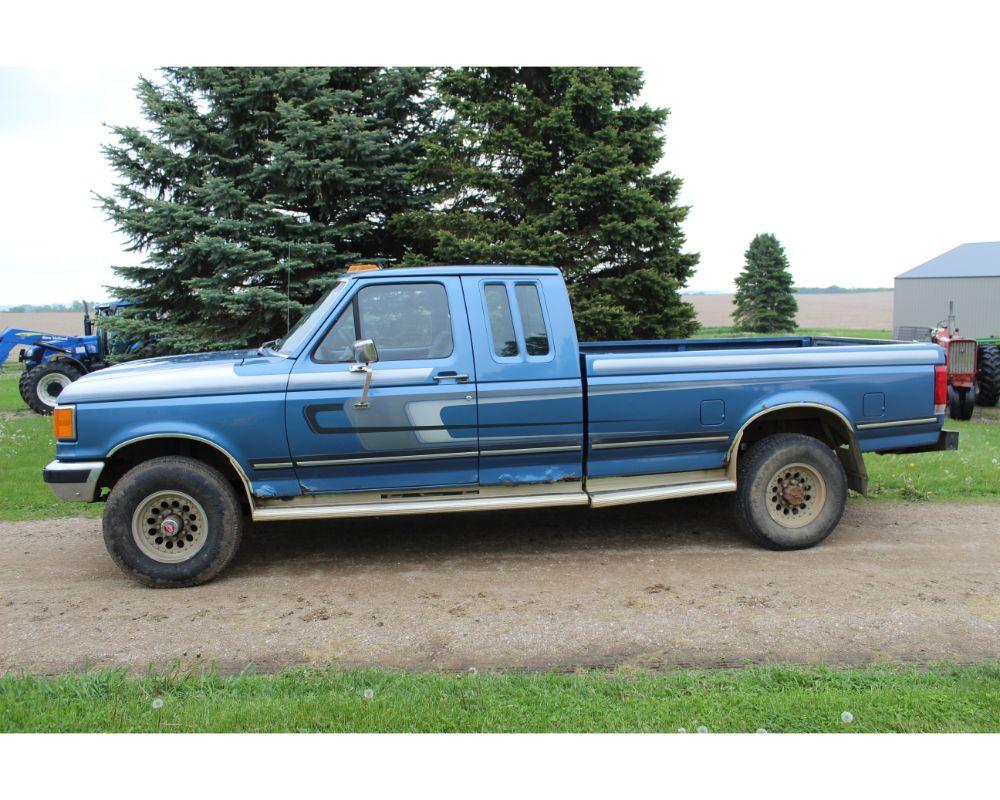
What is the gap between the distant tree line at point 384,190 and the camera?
11625mm

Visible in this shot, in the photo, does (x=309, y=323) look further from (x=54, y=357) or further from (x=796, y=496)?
(x=54, y=357)

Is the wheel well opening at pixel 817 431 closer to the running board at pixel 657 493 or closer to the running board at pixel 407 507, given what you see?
the running board at pixel 657 493

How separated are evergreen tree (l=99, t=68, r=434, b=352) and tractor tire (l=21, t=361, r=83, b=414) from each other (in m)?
3.54

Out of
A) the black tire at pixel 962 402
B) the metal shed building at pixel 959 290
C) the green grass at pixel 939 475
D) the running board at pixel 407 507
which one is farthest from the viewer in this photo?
the metal shed building at pixel 959 290

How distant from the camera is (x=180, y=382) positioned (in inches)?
214

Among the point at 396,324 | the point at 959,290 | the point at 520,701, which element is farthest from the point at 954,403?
the point at 959,290

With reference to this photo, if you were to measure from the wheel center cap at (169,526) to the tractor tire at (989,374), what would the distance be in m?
13.7

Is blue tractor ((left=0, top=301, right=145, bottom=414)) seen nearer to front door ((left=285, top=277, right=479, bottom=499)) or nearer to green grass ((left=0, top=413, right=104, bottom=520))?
green grass ((left=0, top=413, right=104, bottom=520))

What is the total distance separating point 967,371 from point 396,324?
999cm

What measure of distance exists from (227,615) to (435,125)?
10006 mm

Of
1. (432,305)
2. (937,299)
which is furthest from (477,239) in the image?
(937,299)

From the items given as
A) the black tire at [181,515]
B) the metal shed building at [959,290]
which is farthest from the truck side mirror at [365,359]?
the metal shed building at [959,290]

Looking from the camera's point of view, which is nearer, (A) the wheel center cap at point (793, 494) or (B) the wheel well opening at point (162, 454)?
(B) the wheel well opening at point (162, 454)

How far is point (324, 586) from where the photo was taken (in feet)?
17.9
